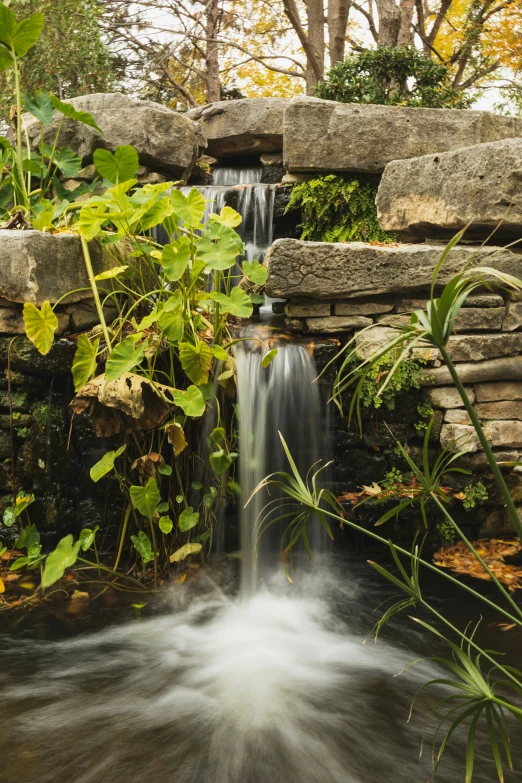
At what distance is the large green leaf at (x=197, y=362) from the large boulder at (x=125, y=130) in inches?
151

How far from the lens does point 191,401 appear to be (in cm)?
356

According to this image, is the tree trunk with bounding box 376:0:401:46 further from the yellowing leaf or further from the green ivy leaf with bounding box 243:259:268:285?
the yellowing leaf

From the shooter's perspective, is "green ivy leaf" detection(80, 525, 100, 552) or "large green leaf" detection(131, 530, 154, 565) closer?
"green ivy leaf" detection(80, 525, 100, 552)

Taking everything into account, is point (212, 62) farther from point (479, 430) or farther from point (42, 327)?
point (479, 430)

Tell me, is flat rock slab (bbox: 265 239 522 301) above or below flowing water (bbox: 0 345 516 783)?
above

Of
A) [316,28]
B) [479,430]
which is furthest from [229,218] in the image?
[316,28]

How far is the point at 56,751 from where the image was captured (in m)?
2.48

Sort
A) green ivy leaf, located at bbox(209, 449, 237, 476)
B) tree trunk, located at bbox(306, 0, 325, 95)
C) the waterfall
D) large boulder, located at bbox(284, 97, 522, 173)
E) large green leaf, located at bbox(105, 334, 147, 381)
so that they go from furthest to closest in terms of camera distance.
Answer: tree trunk, located at bbox(306, 0, 325, 95) < large boulder, located at bbox(284, 97, 522, 173) < the waterfall < green ivy leaf, located at bbox(209, 449, 237, 476) < large green leaf, located at bbox(105, 334, 147, 381)

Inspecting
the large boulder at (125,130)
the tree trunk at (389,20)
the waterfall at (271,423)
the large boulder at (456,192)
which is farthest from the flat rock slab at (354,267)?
the tree trunk at (389,20)

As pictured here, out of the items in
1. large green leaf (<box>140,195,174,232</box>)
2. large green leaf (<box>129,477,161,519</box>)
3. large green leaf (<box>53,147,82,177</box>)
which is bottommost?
large green leaf (<box>129,477,161,519</box>)

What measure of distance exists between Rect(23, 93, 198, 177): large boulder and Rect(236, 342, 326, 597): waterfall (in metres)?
3.42

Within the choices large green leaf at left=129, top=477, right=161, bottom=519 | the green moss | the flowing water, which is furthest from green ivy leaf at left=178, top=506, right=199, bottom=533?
the green moss

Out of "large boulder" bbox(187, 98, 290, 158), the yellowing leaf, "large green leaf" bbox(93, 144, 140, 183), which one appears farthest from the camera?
"large boulder" bbox(187, 98, 290, 158)

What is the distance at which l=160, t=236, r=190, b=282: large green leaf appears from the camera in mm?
3689
